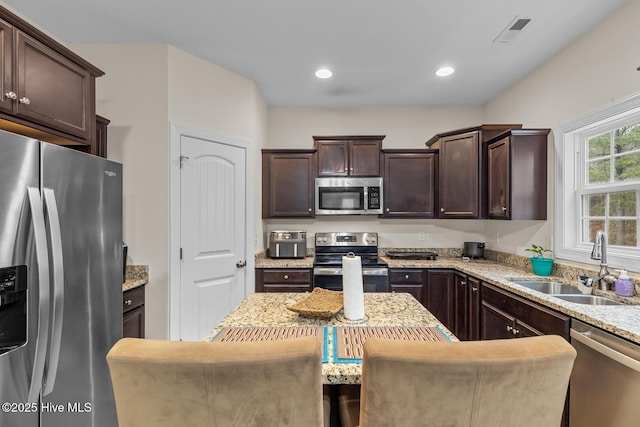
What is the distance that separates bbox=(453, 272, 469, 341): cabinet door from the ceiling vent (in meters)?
2.11

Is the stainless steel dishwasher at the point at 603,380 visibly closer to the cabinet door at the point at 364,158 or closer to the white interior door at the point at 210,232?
the cabinet door at the point at 364,158

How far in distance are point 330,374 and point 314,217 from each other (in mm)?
2675

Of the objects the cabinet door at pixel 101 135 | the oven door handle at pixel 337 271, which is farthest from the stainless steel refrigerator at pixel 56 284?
the oven door handle at pixel 337 271

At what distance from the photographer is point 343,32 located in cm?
223

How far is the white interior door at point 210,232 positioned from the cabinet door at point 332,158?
3.18 ft

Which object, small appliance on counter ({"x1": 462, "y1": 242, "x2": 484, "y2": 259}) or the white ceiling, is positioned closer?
the white ceiling

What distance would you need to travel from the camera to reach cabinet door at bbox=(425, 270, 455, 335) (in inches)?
122

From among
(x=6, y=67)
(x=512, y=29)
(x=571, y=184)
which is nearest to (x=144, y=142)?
(x=6, y=67)

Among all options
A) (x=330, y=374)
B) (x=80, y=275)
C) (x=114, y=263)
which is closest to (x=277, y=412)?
(x=330, y=374)

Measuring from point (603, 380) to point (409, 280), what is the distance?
5.83 ft

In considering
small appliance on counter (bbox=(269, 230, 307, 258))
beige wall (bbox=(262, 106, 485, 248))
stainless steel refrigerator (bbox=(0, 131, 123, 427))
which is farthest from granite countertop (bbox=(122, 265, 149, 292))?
beige wall (bbox=(262, 106, 485, 248))

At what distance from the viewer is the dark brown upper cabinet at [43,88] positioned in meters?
1.38

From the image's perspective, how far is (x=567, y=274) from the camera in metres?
2.35

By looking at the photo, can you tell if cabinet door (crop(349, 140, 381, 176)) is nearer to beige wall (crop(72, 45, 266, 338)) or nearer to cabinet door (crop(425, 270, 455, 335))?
cabinet door (crop(425, 270, 455, 335))
